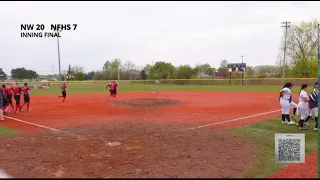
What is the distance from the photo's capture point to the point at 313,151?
320 inches

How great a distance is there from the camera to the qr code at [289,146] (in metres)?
3.40

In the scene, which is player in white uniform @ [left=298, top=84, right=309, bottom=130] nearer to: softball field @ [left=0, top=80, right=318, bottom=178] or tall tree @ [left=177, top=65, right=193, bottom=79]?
softball field @ [left=0, top=80, right=318, bottom=178]

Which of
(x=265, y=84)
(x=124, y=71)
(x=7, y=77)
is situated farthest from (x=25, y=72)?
(x=265, y=84)

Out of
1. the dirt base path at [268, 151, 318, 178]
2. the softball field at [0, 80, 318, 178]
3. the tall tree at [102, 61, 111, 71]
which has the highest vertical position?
the tall tree at [102, 61, 111, 71]

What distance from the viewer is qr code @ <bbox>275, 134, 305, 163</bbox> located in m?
3.40

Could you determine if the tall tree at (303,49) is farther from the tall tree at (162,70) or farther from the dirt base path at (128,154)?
the dirt base path at (128,154)

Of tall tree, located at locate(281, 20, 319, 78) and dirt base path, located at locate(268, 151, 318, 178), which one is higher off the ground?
tall tree, located at locate(281, 20, 319, 78)

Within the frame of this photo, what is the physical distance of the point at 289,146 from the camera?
3.47m


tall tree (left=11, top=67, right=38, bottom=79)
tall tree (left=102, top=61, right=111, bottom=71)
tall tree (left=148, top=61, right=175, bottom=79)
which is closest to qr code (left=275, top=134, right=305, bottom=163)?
tall tree (left=148, top=61, right=175, bottom=79)

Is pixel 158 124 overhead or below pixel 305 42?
below

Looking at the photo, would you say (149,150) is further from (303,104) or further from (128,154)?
(303,104)

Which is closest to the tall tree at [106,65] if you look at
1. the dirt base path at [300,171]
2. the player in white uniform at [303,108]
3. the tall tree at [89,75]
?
the tall tree at [89,75]

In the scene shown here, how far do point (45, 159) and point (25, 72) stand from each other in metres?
76.7

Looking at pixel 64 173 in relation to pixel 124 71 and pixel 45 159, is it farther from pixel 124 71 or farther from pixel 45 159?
pixel 124 71
